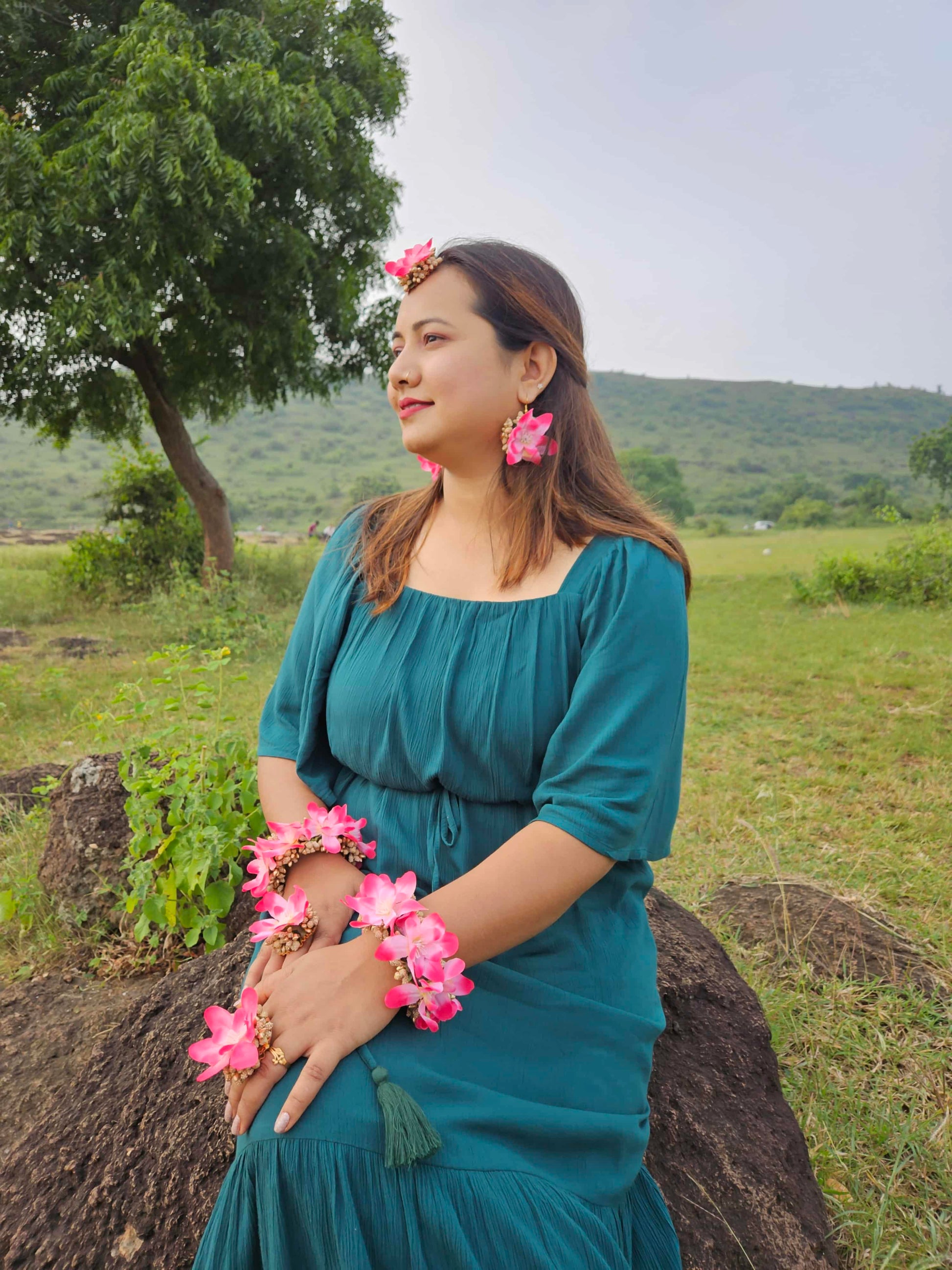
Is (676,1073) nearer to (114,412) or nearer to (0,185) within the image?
(0,185)

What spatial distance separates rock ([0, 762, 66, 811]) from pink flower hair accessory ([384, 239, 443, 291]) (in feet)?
9.17

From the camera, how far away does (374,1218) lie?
3.84 feet

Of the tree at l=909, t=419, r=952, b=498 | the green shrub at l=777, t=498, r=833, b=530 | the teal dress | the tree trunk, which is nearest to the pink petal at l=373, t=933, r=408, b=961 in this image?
Result: the teal dress

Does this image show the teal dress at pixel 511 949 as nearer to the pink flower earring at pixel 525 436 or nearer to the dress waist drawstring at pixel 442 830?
the dress waist drawstring at pixel 442 830

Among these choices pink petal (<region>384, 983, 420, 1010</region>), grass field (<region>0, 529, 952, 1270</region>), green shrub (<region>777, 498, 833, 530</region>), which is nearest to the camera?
pink petal (<region>384, 983, 420, 1010</region>)

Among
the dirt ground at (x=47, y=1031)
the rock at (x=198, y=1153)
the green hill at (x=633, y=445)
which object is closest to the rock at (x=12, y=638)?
the dirt ground at (x=47, y=1031)

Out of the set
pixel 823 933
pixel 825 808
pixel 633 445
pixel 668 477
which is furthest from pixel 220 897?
pixel 633 445

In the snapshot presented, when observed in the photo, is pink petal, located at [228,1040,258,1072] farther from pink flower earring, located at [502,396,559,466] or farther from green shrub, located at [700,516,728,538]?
green shrub, located at [700,516,728,538]

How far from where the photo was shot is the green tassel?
1.17m

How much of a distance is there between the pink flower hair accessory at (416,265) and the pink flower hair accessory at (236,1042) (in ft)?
4.71

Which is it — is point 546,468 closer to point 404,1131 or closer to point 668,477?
point 404,1131

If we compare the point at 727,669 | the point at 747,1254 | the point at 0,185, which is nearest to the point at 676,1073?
the point at 747,1254

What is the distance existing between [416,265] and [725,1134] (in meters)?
1.97

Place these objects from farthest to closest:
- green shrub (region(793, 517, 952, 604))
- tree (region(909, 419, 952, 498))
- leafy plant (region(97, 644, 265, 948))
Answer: tree (region(909, 419, 952, 498)), green shrub (region(793, 517, 952, 604)), leafy plant (region(97, 644, 265, 948))
